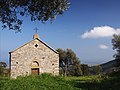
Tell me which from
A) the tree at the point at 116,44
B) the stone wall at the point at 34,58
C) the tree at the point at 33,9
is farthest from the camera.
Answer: the tree at the point at 116,44

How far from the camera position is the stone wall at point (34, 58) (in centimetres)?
3840

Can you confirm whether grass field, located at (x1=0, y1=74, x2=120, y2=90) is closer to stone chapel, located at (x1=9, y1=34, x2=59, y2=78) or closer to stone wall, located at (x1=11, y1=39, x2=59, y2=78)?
stone wall, located at (x1=11, y1=39, x2=59, y2=78)

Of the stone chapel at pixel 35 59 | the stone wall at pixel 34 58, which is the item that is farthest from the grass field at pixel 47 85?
the stone chapel at pixel 35 59

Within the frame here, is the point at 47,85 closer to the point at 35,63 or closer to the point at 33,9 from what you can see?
the point at 33,9

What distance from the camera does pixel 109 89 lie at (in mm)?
19641

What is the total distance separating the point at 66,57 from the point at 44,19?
5156 cm

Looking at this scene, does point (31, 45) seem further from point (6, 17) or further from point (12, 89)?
point (6, 17)

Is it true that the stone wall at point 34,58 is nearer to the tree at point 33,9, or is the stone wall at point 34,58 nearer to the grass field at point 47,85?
the grass field at point 47,85

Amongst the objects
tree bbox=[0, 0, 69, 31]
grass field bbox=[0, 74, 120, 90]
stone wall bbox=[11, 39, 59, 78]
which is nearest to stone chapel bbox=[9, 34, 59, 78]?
stone wall bbox=[11, 39, 59, 78]

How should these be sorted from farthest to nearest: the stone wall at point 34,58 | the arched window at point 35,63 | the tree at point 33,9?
the arched window at point 35,63
the stone wall at point 34,58
the tree at point 33,9

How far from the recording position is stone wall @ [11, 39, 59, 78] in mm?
38403

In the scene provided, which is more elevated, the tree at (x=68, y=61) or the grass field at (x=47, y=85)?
the tree at (x=68, y=61)

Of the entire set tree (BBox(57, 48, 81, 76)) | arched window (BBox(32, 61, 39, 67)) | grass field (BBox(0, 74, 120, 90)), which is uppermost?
tree (BBox(57, 48, 81, 76))

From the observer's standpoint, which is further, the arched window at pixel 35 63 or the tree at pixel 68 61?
the tree at pixel 68 61
